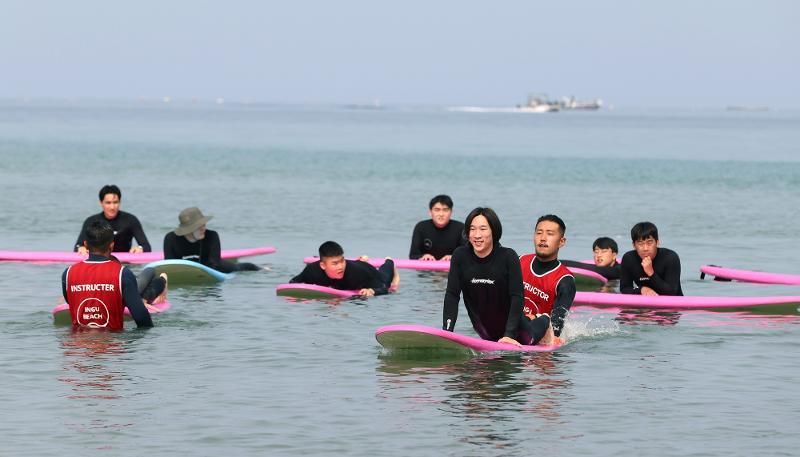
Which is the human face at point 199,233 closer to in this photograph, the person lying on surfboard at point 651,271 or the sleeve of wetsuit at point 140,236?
the sleeve of wetsuit at point 140,236

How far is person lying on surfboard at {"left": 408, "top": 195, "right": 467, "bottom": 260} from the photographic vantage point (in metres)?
23.5

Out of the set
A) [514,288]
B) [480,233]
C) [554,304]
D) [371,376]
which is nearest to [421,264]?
[554,304]

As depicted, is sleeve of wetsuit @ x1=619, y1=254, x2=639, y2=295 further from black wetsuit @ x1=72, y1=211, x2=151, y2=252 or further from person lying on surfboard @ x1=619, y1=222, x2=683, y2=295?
black wetsuit @ x1=72, y1=211, x2=151, y2=252

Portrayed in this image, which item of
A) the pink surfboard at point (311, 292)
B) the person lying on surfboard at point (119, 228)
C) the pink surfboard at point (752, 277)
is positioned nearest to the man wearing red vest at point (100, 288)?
the pink surfboard at point (311, 292)

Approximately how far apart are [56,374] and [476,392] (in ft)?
14.3

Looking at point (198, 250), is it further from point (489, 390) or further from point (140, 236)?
point (489, 390)

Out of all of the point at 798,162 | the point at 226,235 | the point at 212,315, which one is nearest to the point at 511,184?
the point at 226,235

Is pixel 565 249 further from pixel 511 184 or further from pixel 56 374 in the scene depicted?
pixel 511 184

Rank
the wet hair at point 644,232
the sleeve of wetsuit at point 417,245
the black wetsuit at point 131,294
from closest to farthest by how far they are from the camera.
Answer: the black wetsuit at point 131,294
the wet hair at point 644,232
the sleeve of wetsuit at point 417,245

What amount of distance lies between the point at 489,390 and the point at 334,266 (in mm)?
6681

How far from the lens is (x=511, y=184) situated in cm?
6022

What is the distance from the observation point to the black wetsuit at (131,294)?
14875 millimetres

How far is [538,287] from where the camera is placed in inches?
588

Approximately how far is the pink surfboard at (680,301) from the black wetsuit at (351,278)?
10.4 feet
